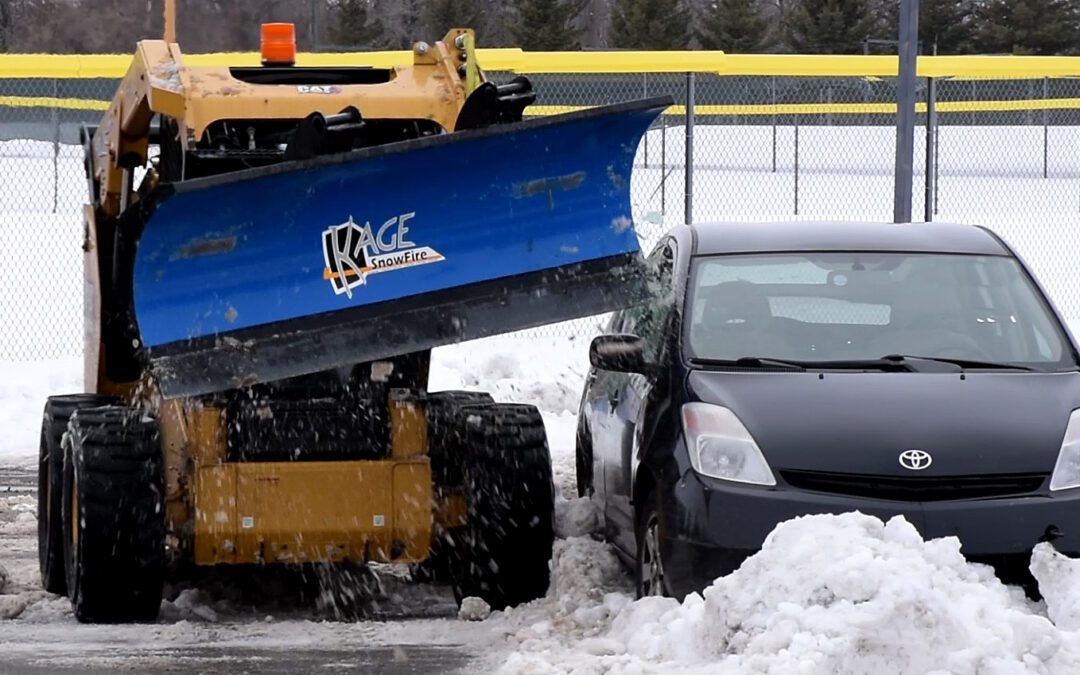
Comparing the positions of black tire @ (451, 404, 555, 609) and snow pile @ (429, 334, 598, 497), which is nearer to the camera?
black tire @ (451, 404, 555, 609)

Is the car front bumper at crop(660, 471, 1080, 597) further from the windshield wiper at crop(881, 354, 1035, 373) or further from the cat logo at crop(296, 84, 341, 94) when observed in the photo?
the cat logo at crop(296, 84, 341, 94)

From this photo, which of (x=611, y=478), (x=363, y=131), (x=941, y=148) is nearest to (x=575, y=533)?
(x=611, y=478)

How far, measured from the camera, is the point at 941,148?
3036 cm

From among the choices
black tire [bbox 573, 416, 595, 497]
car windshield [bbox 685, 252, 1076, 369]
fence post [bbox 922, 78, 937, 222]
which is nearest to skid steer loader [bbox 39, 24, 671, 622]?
car windshield [bbox 685, 252, 1076, 369]

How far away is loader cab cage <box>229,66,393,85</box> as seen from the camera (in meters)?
7.47

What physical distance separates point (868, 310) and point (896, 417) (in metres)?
1.07

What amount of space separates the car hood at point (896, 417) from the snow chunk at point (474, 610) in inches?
51.7

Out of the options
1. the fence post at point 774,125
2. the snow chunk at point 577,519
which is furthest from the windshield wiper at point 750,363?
the fence post at point 774,125

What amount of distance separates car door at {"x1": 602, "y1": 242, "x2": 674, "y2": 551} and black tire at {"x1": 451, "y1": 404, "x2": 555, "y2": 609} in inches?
11.5

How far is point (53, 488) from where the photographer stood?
25.2ft

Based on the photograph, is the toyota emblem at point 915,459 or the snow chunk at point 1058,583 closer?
the snow chunk at point 1058,583

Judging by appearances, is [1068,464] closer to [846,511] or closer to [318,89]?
[846,511]

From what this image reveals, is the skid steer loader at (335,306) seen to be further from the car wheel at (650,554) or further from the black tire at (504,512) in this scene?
the car wheel at (650,554)

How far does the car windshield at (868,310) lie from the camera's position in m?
6.81
